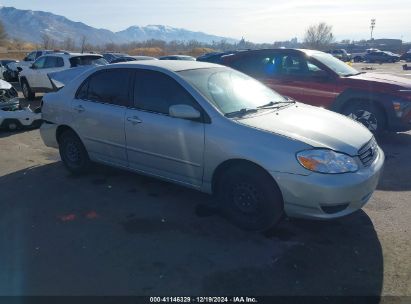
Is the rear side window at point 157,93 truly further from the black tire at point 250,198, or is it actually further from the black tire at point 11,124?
the black tire at point 11,124

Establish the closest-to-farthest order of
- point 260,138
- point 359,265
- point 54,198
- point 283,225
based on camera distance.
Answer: point 359,265 < point 260,138 < point 283,225 < point 54,198

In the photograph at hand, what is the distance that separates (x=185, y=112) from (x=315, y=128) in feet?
4.38

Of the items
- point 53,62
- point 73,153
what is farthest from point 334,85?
point 53,62

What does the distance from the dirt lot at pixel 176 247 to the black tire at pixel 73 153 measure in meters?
0.38

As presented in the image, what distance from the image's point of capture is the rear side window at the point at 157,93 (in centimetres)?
439

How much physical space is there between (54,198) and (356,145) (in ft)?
11.7

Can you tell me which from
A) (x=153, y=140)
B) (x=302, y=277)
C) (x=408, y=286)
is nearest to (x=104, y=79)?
(x=153, y=140)

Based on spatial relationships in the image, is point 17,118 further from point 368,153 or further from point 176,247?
point 368,153

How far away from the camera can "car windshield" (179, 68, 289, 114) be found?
4.34 meters

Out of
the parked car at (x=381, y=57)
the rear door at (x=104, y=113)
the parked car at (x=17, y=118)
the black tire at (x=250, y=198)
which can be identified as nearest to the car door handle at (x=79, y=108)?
the rear door at (x=104, y=113)

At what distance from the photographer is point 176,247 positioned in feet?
12.1

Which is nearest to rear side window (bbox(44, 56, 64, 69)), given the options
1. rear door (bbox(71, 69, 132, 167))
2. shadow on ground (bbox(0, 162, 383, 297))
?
rear door (bbox(71, 69, 132, 167))

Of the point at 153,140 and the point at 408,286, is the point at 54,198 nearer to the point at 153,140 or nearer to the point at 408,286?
the point at 153,140

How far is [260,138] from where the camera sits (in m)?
3.78
